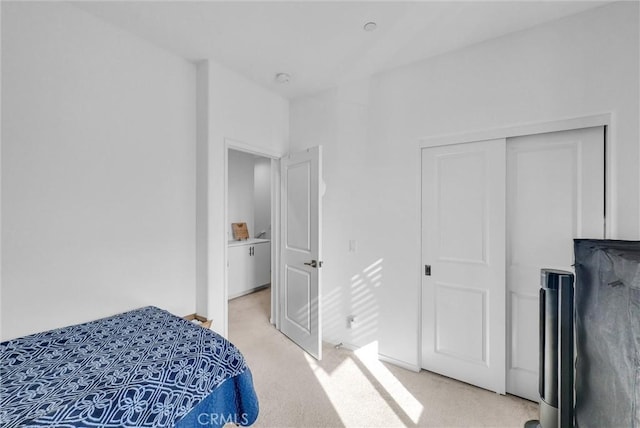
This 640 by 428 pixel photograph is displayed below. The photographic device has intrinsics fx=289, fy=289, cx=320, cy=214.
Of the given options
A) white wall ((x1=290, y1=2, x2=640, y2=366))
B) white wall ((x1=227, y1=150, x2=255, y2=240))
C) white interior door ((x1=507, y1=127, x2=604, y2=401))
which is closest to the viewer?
white wall ((x1=290, y1=2, x2=640, y2=366))

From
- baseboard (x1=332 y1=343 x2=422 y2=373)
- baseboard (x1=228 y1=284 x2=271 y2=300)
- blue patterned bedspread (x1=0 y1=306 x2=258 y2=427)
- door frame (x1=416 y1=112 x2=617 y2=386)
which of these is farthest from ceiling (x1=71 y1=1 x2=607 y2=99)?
baseboard (x1=228 y1=284 x2=271 y2=300)

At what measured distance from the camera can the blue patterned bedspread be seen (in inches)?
41.3

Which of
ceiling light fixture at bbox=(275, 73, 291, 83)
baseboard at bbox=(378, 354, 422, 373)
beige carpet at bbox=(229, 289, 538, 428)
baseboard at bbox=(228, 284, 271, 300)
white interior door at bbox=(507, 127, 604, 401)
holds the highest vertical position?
ceiling light fixture at bbox=(275, 73, 291, 83)

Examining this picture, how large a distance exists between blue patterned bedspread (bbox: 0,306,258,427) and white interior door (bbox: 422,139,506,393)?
5.49 ft

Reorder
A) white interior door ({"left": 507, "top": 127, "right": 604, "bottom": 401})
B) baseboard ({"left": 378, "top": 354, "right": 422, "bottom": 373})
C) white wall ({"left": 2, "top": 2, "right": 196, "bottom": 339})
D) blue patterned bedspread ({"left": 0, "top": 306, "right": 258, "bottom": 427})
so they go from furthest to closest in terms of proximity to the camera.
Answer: baseboard ({"left": 378, "top": 354, "right": 422, "bottom": 373})
white interior door ({"left": 507, "top": 127, "right": 604, "bottom": 401})
white wall ({"left": 2, "top": 2, "right": 196, "bottom": 339})
blue patterned bedspread ({"left": 0, "top": 306, "right": 258, "bottom": 427})

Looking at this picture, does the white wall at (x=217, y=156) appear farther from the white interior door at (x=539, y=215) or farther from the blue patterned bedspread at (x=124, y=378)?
the white interior door at (x=539, y=215)

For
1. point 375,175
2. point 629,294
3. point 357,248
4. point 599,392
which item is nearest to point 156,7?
point 375,175

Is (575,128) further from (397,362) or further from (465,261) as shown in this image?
(397,362)

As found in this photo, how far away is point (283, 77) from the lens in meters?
2.77

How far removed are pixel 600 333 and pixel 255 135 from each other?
9.24ft

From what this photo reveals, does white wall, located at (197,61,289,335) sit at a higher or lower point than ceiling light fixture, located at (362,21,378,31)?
lower

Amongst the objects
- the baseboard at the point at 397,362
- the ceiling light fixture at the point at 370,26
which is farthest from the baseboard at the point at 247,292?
the ceiling light fixture at the point at 370,26

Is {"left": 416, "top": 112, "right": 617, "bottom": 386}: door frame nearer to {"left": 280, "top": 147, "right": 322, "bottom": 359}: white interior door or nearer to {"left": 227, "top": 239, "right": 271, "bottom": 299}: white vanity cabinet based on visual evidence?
{"left": 280, "top": 147, "right": 322, "bottom": 359}: white interior door

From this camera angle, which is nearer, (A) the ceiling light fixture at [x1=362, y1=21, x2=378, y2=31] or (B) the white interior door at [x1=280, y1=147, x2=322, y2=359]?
(A) the ceiling light fixture at [x1=362, y1=21, x2=378, y2=31]
